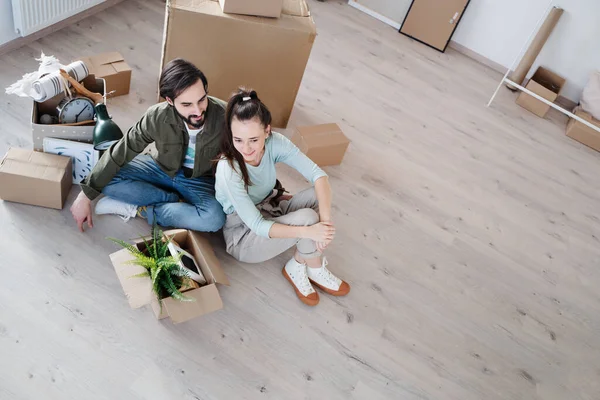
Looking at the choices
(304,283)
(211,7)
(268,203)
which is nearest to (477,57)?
(211,7)

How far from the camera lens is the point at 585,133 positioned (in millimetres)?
3352

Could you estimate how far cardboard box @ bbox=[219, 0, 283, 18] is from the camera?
2158mm

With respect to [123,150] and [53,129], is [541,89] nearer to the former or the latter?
[123,150]

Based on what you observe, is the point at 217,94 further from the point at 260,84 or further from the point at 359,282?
the point at 359,282

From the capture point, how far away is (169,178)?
2.02 meters

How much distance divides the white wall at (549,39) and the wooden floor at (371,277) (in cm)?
55

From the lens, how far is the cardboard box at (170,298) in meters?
1.65

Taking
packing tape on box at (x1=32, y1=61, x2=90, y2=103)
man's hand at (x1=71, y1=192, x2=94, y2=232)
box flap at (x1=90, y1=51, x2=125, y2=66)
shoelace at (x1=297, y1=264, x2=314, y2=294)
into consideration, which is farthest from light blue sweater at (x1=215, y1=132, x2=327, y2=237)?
box flap at (x1=90, y1=51, x2=125, y2=66)

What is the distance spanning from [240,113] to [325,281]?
A: 2.71ft

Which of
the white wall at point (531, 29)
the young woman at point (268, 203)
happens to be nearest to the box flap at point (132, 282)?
the young woman at point (268, 203)

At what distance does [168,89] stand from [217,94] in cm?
82

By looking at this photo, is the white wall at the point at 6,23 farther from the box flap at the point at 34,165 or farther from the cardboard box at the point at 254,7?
the cardboard box at the point at 254,7

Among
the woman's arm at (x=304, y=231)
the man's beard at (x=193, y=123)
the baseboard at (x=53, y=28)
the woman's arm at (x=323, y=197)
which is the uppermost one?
the man's beard at (x=193, y=123)

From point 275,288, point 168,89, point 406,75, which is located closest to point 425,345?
point 275,288
